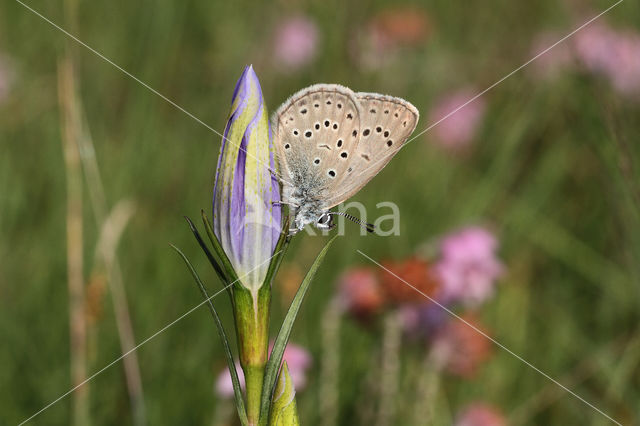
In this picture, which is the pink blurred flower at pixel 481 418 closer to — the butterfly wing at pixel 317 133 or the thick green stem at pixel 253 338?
the butterfly wing at pixel 317 133

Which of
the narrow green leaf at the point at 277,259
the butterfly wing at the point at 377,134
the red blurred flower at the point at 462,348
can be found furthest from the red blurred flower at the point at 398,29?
the narrow green leaf at the point at 277,259

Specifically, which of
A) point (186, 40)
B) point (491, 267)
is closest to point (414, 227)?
point (491, 267)

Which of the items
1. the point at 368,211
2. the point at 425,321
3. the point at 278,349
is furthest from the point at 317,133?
the point at 368,211

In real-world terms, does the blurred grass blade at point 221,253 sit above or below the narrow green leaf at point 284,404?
above

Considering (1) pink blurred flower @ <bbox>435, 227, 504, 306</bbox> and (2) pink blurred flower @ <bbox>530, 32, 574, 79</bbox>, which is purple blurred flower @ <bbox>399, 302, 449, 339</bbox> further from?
(2) pink blurred flower @ <bbox>530, 32, 574, 79</bbox>

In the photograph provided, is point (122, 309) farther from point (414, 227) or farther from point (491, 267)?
point (414, 227)
